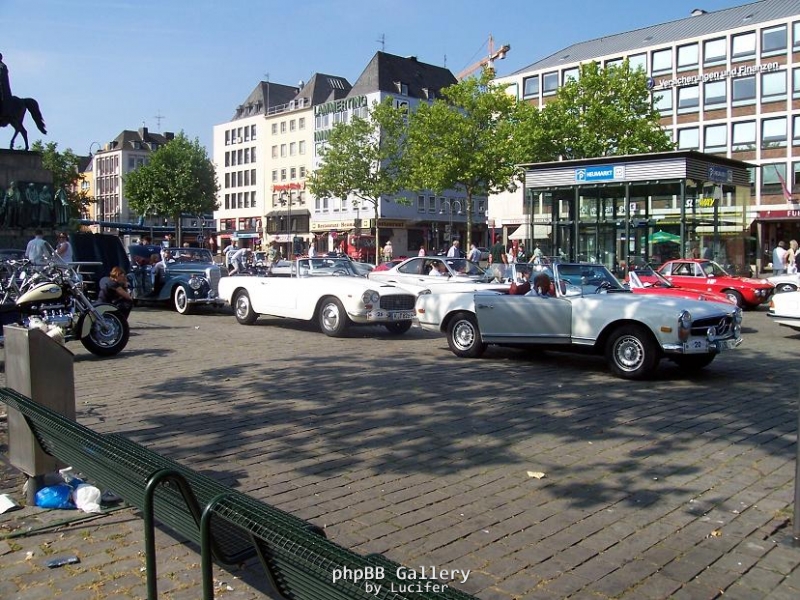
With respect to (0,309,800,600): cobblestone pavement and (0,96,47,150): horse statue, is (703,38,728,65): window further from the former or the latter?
(0,309,800,600): cobblestone pavement

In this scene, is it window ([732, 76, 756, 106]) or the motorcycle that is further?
window ([732, 76, 756, 106])

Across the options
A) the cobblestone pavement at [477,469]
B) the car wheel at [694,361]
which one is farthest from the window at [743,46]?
the car wheel at [694,361]

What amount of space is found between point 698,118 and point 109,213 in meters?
99.3

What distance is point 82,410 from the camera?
739 centimetres

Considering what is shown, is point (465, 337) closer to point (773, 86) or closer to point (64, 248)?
point (64, 248)

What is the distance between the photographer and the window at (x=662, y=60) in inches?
2267

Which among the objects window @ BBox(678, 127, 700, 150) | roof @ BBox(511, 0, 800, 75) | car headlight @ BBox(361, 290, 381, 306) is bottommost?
car headlight @ BBox(361, 290, 381, 306)

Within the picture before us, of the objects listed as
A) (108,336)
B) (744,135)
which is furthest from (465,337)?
(744,135)

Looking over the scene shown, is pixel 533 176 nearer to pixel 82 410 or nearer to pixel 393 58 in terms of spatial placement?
pixel 82 410

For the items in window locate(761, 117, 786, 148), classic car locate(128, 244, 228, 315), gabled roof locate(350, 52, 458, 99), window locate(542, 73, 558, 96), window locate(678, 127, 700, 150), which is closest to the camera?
classic car locate(128, 244, 228, 315)

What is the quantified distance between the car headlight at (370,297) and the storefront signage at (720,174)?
1804 cm

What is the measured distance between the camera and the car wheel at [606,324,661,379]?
9.20 m

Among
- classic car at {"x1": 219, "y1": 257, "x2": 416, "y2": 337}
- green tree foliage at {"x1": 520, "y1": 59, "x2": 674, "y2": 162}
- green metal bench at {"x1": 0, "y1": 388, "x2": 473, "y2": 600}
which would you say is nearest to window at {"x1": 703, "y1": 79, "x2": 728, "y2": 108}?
green tree foliage at {"x1": 520, "y1": 59, "x2": 674, "y2": 162}

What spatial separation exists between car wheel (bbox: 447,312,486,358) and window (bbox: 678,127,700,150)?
50825mm
